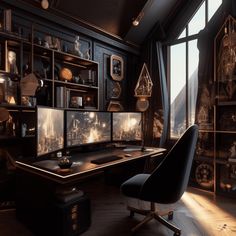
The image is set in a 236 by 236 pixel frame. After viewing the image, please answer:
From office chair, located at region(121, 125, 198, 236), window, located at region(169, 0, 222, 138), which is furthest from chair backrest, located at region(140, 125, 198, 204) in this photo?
window, located at region(169, 0, 222, 138)

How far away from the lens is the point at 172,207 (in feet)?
8.50

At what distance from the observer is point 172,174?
5.57 ft

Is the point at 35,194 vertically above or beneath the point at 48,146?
beneath

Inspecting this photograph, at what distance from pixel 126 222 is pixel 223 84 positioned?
2.26m

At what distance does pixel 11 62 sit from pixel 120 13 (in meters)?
1.87

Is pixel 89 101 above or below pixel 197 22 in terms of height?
below

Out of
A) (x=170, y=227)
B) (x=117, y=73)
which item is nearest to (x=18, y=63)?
(x=117, y=73)

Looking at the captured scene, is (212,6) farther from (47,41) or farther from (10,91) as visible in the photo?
(10,91)

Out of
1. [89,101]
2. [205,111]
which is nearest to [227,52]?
[205,111]

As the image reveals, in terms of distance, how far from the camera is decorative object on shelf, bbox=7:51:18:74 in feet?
7.71

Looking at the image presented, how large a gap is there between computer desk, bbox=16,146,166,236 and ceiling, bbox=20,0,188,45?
199 cm

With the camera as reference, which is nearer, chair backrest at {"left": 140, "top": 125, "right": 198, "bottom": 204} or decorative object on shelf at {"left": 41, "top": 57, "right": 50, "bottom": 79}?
chair backrest at {"left": 140, "top": 125, "right": 198, "bottom": 204}

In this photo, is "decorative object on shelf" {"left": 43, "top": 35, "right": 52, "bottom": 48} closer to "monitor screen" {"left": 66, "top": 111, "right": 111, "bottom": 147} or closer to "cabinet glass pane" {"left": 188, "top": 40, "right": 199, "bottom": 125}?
"monitor screen" {"left": 66, "top": 111, "right": 111, "bottom": 147}

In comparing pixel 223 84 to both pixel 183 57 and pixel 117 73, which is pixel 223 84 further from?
pixel 117 73
